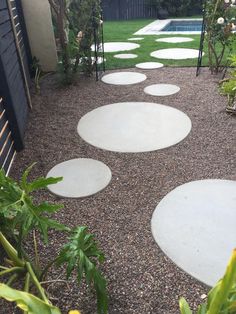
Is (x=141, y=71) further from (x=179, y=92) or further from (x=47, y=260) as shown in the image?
(x=47, y=260)

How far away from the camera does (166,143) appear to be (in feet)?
9.64

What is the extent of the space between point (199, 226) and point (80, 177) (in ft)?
3.57

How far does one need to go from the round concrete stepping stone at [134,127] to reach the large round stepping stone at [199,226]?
812 millimetres

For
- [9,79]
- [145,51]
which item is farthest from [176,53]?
[9,79]

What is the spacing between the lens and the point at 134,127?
330 cm

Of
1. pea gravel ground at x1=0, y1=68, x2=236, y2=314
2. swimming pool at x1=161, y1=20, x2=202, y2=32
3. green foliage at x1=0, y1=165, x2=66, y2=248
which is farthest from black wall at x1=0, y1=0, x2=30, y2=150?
swimming pool at x1=161, y1=20, x2=202, y2=32

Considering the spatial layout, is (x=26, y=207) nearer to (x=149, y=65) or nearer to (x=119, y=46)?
(x=149, y=65)

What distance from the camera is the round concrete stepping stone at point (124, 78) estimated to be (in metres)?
4.75

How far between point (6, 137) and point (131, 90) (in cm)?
231

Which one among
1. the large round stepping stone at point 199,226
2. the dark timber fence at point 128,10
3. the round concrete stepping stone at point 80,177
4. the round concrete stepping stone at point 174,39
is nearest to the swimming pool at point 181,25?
the dark timber fence at point 128,10

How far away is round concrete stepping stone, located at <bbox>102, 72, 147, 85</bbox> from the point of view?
475 centimetres

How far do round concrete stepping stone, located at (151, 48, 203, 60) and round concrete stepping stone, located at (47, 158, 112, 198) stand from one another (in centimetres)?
428

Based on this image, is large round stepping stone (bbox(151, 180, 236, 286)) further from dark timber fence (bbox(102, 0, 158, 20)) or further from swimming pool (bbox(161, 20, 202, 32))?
dark timber fence (bbox(102, 0, 158, 20))

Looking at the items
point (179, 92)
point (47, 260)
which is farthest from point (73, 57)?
point (47, 260)
